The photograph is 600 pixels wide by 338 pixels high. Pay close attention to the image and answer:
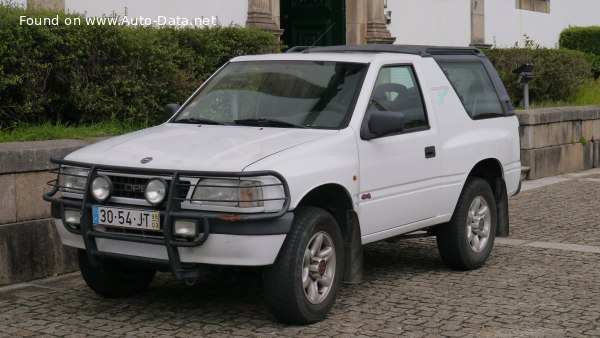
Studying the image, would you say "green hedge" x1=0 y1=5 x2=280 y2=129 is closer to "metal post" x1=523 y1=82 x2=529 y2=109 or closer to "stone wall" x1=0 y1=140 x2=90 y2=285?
"stone wall" x1=0 y1=140 x2=90 y2=285

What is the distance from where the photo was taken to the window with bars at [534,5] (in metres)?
22.6

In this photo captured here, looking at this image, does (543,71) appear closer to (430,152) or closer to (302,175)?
(430,152)

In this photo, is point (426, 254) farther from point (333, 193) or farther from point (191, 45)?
point (191, 45)

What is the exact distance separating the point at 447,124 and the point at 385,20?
981 cm

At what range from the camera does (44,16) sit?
32.0 ft

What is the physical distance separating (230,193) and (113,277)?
1.55 metres

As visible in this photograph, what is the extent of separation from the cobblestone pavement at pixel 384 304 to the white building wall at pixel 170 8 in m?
4.46

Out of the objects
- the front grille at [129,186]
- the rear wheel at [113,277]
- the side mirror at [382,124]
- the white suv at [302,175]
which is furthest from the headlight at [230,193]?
the side mirror at [382,124]

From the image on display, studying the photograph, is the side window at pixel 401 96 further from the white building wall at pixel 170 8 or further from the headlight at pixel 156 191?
the white building wall at pixel 170 8

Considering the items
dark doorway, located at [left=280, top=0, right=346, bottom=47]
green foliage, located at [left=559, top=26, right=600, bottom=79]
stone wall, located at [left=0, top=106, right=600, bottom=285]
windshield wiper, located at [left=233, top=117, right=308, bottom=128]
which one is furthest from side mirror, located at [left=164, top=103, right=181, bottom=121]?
green foliage, located at [left=559, top=26, right=600, bottom=79]

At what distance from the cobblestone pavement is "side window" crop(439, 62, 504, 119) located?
4.28 feet

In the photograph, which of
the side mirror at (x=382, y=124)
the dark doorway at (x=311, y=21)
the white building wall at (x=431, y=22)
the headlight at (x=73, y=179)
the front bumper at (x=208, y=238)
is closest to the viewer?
the front bumper at (x=208, y=238)

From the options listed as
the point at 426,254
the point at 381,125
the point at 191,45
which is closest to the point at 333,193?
the point at 381,125

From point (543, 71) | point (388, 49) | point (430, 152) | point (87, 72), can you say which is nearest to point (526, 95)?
point (543, 71)
